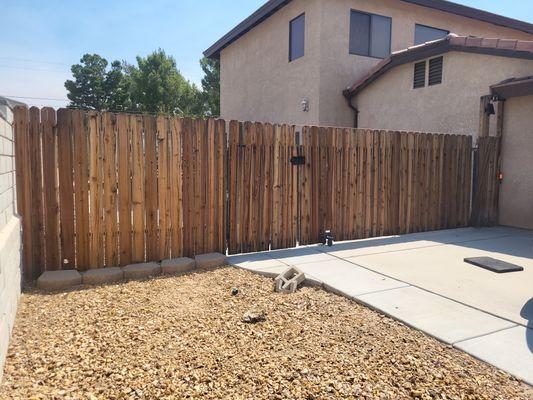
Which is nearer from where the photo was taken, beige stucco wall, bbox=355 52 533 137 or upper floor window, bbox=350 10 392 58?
beige stucco wall, bbox=355 52 533 137

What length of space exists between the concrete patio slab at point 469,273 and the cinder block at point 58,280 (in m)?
3.64

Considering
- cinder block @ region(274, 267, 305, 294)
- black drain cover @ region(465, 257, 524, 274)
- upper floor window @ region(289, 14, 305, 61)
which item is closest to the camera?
cinder block @ region(274, 267, 305, 294)

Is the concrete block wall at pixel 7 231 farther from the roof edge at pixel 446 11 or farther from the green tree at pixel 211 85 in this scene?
the green tree at pixel 211 85

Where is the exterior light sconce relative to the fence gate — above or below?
above

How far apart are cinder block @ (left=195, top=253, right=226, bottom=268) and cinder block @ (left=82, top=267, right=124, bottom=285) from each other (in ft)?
3.33

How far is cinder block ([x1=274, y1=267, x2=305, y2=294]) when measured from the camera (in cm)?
448

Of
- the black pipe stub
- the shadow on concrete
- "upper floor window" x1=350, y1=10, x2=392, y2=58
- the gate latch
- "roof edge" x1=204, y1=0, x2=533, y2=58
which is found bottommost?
the shadow on concrete

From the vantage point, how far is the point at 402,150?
24.8ft

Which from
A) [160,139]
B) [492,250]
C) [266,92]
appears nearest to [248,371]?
[160,139]

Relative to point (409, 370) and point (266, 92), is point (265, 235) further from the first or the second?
point (266, 92)

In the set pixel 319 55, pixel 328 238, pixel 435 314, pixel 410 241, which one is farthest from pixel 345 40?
pixel 435 314

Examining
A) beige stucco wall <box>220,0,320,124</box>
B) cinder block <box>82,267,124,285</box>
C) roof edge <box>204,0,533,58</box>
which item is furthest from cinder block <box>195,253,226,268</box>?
roof edge <box>204,0,533,58</box>

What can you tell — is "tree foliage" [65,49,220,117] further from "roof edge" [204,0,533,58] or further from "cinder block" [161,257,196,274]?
"cinder block" [161,257,196,274]

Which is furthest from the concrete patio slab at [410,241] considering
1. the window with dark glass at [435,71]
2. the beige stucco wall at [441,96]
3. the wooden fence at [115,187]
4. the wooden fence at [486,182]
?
the window with dark glass at [435,71]
